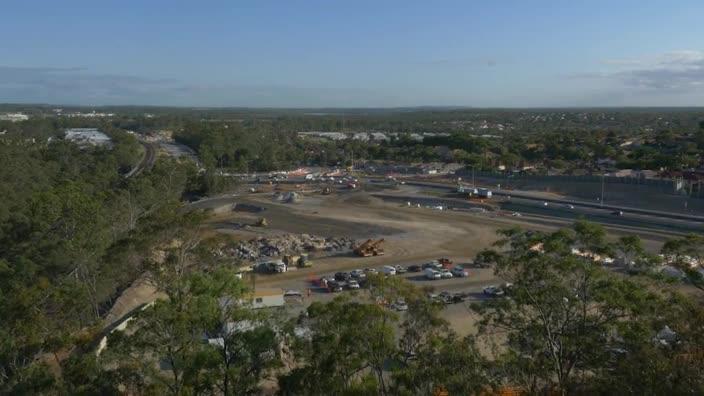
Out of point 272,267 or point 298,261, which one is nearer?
point 272,267

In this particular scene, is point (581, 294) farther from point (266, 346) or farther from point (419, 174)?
point (419, 174)

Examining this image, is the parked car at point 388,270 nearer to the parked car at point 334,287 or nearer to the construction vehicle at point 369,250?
the parked car at point 334,287

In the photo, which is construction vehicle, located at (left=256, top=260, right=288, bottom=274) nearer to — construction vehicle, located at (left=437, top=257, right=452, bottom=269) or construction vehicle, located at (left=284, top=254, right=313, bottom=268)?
construction vehicle, located at (left=284, top=254, right=313, bottom=268)

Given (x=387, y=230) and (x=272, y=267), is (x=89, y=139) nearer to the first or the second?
(x=387, y=230)

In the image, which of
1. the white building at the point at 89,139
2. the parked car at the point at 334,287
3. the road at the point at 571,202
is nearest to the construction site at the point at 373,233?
the parked car at the point at 334,287

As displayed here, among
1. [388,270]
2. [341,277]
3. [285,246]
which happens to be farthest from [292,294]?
[285,246]

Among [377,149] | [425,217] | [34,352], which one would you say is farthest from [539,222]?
[377,149]

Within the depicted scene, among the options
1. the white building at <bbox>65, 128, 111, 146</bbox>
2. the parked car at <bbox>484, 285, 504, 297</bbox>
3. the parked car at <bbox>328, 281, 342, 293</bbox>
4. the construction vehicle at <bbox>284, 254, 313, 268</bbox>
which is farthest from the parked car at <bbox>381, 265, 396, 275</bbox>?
the white building at <bbox>65, 128, 111, 146</bbox>

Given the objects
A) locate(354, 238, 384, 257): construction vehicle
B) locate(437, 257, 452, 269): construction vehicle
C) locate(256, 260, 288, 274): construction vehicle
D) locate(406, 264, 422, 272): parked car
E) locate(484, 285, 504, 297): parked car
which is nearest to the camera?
locate(484, 285, 504, 297): parked car
